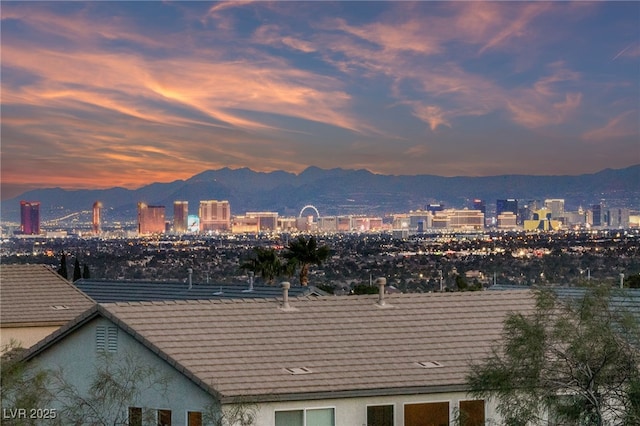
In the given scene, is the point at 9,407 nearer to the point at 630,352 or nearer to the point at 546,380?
the point at 546,380

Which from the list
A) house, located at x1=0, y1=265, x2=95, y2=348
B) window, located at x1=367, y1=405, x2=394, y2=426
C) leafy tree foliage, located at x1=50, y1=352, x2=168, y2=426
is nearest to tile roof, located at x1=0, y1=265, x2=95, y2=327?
house, located at x1=0, y1=265, x2=95, y2=348

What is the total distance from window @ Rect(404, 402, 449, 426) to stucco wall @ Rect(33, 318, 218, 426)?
3.65 meters

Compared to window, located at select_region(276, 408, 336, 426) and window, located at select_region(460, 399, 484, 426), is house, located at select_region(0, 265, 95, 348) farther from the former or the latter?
window, located at select_region(460, 399, 484, 426)

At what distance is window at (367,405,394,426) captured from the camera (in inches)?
849

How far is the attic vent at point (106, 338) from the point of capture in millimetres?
22266

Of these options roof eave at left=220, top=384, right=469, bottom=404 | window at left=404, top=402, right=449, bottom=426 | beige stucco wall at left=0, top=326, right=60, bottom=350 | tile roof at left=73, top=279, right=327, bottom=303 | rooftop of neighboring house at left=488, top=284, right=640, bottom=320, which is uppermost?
rooftop of neighboring house at left=488, top=284, right=640, bottom=320

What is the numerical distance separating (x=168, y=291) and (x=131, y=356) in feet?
68.0

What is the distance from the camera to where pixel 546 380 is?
18391 mm

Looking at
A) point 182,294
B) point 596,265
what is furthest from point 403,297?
point 596,265

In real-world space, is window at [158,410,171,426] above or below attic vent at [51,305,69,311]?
below

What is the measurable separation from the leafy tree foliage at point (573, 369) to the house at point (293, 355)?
9.45 ft

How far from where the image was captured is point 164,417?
21281 millimetres

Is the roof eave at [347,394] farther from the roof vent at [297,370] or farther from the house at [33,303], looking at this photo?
the house at [33,303]

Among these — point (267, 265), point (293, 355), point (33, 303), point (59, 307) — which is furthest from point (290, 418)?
point (267, 265)
